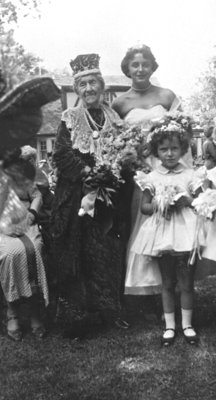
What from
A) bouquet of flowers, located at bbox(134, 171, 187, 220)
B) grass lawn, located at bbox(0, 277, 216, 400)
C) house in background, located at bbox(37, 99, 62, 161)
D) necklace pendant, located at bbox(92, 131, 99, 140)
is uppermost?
house in background, located at bbox(37, 99, 62, 161)

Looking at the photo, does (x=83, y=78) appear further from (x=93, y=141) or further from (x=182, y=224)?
(x=182, y=224)

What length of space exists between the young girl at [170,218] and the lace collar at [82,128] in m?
0.52

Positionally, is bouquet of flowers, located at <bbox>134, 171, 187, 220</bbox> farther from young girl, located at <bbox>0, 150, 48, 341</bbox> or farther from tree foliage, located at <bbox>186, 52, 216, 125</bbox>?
tree foliage, located at <bbox>186, 52, 216, 125</bbox>

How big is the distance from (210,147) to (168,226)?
99 cm

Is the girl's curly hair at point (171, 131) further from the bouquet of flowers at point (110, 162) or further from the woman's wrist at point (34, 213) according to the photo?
the woman's wrist at point (34, 213)

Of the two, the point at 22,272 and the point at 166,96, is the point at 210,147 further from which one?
the point at 22,272

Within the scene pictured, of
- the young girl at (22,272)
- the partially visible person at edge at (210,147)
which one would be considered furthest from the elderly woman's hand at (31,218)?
the partially visible person at edge at (210,147)

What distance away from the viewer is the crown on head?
15.1ft

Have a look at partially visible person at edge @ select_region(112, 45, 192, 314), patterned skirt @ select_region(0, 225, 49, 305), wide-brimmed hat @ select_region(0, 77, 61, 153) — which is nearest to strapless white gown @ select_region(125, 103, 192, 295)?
partially visible person at edge @ select_region(112, 45, 192, 314)

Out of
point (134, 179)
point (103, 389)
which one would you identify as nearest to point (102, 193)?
point (134, 179)

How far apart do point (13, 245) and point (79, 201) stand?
2.62 ft

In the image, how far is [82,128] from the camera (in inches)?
180

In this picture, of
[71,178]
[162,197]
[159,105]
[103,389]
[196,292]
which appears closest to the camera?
[103,389]

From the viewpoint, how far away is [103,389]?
3539 mm
